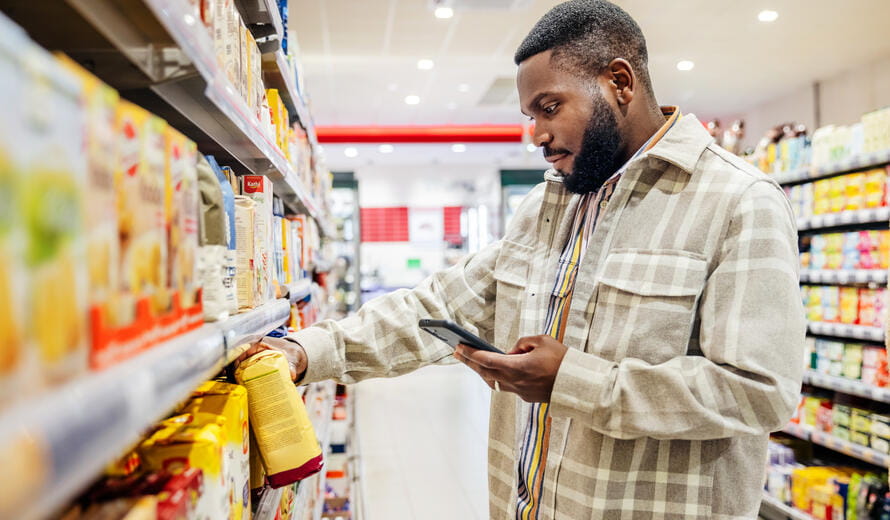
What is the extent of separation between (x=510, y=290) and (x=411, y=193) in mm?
13180

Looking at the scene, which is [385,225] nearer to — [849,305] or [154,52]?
[849,305]

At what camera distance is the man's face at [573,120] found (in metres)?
1.56

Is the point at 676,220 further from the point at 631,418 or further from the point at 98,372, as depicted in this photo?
the point at 98,372

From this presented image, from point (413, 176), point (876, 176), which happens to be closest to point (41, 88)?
point (876, 176)

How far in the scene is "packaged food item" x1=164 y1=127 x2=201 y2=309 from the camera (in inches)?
28.5

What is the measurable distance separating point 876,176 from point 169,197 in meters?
3.88

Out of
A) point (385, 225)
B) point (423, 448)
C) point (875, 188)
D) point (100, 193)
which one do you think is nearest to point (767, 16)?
point (875, 188)

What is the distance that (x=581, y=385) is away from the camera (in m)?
1.23

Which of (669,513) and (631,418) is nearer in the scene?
(631,418)

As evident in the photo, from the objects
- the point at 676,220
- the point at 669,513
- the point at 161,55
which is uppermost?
the point at 161,55

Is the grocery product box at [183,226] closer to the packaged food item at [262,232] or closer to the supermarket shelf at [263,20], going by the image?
the packaged food item at [262,232]

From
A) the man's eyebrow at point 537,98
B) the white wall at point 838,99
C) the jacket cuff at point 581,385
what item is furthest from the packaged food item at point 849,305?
the white wall at point 838,99

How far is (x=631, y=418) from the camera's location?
4.00ft

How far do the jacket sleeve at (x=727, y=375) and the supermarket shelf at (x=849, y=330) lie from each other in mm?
2754
